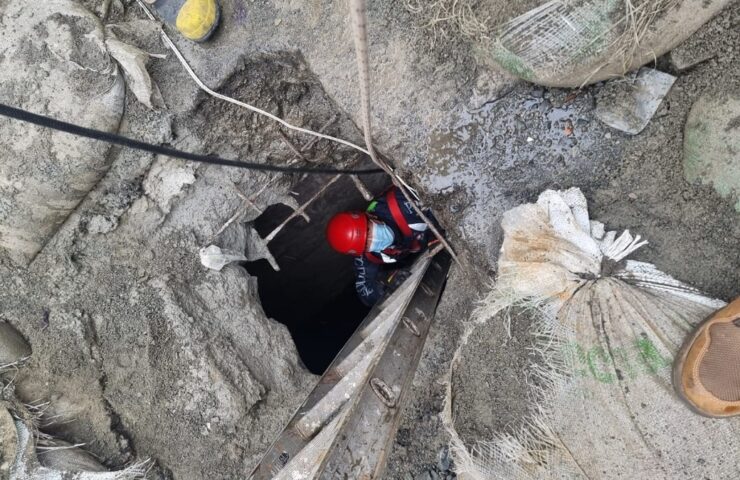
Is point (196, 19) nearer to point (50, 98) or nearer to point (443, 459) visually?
point (50, 98)

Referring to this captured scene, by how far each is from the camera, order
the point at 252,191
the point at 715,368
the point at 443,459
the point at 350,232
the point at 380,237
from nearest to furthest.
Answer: the point at 715,368
the point at 443,459
the point at 252,191
the point at 350,232
the point at 380,237

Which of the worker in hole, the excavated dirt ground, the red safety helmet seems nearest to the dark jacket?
the worker in hole

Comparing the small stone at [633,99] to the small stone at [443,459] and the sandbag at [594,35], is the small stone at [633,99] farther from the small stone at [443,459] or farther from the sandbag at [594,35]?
the small stone at [443,459]

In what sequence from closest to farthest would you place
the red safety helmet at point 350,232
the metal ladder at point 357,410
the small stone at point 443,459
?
the metal ladder at point 357,410, the small stone at point 443,459, the red safety helmet at point 350,232

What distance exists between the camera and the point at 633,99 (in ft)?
8.14

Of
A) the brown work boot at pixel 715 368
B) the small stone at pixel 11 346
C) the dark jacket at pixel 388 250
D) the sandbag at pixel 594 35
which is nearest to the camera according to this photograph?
the brown work boot at pixel 715 368

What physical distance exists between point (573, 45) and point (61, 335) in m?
2.95

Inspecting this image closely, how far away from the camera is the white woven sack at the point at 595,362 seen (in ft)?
6.74

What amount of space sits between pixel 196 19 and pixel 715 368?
2.69 m

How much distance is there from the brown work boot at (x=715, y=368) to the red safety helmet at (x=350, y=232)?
2168mm

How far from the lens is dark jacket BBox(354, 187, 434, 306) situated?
381 cm

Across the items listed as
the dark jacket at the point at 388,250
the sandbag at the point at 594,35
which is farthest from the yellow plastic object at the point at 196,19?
the dark jacket at the point at 388,250

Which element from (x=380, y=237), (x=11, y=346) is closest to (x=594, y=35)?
(x=380, y=237)

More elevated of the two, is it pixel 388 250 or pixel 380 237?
pixel 380 237
